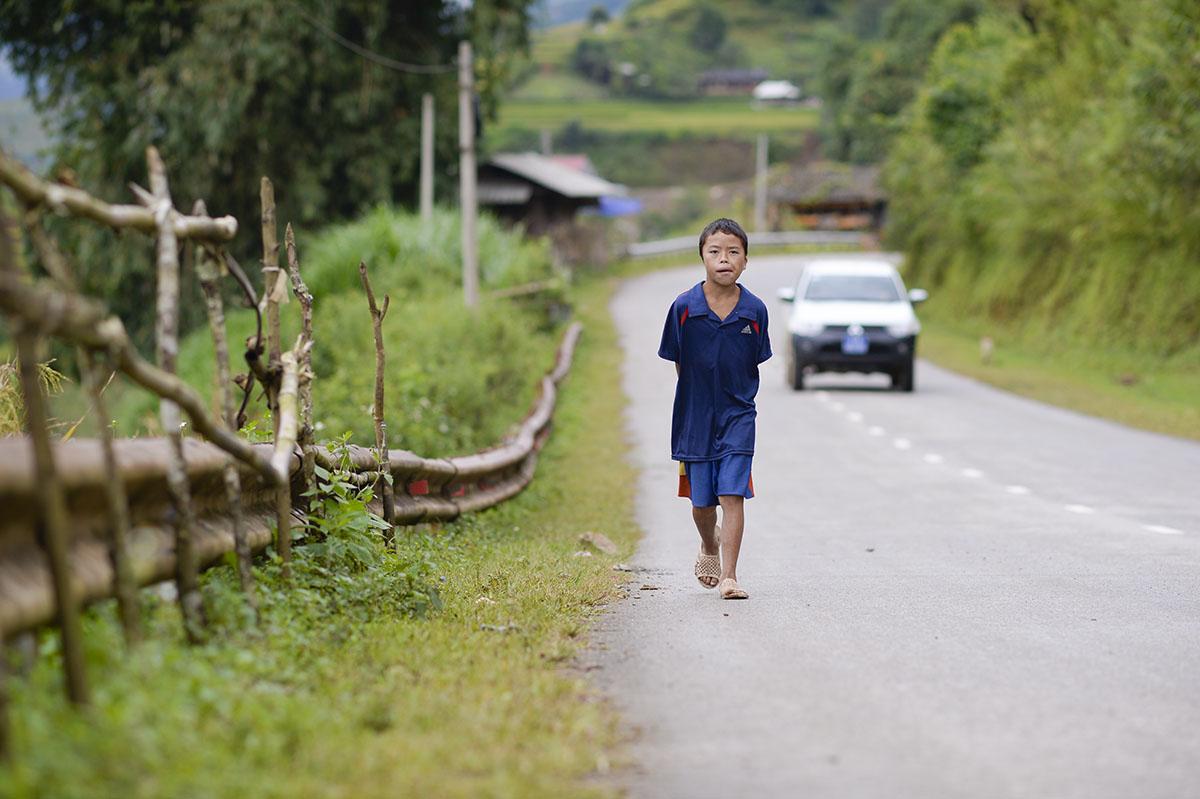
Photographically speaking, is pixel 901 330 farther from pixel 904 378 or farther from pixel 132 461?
pixel 132 461

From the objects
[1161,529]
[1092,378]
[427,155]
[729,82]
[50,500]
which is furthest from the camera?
[729,82]

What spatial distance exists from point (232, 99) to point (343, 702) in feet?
102

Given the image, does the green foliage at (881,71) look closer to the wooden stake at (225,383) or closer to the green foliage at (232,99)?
the green foliage at (232,99)

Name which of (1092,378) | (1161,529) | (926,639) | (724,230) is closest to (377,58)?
(1092,378)

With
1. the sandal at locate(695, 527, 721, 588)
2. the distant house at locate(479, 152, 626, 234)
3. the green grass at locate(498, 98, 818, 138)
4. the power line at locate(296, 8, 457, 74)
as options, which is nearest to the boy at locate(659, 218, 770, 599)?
the sandal at locate(695, 527, 721, 588)

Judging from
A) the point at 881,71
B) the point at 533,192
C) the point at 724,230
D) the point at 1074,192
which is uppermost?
the point at 881,71

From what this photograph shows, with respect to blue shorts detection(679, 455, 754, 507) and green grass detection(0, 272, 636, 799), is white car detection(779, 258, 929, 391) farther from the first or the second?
green grass detection(0, 272, 636, 799)

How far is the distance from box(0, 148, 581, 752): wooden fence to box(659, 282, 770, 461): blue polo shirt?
192cm

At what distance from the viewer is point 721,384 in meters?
8.88

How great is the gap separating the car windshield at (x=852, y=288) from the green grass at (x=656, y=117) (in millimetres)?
110871

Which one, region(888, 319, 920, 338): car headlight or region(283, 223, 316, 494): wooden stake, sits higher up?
region(283, 223, 316, 494): wooden stake

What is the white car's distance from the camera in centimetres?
2586

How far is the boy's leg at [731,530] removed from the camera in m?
8.79

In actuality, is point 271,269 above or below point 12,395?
above
